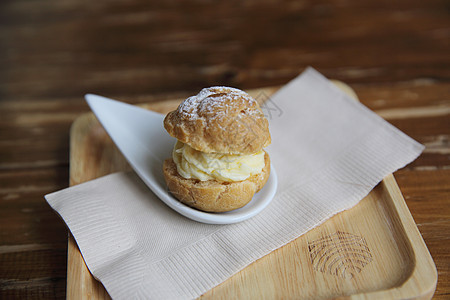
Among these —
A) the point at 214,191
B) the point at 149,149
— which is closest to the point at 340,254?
the point at 214,191

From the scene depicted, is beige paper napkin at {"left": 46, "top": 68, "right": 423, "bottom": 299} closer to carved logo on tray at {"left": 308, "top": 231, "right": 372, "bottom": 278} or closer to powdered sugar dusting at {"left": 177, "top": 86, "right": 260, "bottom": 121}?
carved logo on tray at {"left": 308, "top": 231, "right": 372, "bottom": 278}

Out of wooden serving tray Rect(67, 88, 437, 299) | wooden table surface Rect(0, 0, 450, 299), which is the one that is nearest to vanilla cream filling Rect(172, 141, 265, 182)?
wooden serving tray Rect(67, 88, 437, 299)

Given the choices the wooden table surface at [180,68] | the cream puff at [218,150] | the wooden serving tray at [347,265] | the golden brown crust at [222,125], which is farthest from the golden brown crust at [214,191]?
the wooden table surface at [180,68]

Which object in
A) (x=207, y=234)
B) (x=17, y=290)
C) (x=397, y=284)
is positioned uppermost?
(x=397, y=284)

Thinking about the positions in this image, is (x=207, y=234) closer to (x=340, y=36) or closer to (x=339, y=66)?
(x=339, y=66)

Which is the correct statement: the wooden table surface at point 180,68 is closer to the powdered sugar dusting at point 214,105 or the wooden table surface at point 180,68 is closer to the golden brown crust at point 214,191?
the golden brown crust at point 214,191

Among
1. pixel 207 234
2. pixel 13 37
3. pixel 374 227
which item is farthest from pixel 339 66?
pixel 13 37
